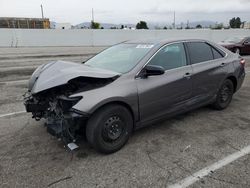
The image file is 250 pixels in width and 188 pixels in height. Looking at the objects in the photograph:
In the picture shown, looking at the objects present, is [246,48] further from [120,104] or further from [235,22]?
[235,22]

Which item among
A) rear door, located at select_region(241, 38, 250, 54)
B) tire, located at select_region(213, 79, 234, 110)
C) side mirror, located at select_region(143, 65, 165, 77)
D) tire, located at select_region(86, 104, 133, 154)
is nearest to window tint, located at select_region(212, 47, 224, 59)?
tire, located at select_region(213, 79, 234, 110)

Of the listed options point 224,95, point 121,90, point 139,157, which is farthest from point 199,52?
point 139,157

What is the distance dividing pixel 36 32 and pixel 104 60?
75.1ft

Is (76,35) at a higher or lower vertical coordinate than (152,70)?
higher

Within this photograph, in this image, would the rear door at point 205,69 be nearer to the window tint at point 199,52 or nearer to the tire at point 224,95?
the window tint at point 199,52

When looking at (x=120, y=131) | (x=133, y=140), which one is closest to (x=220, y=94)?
(x=133, y=140)

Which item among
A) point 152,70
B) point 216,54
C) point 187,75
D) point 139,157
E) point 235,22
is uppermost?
point 235,22

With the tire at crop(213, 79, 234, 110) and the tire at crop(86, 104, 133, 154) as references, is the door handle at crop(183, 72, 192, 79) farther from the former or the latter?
the tire at crop(86, 104, 133, 154)

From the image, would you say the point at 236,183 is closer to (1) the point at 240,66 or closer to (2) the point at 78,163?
(2) the point at 78,163

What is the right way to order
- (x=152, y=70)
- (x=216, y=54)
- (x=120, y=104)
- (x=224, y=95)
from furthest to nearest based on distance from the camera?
(x=224, y=95) < (x=216, y=54) < (x=152, y=70) < (x=120, y=104)

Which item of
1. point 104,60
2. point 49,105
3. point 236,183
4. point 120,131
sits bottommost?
point 236,183

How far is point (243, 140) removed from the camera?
3857 mm

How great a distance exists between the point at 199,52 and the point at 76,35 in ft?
78.9

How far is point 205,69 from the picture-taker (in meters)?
4.63
